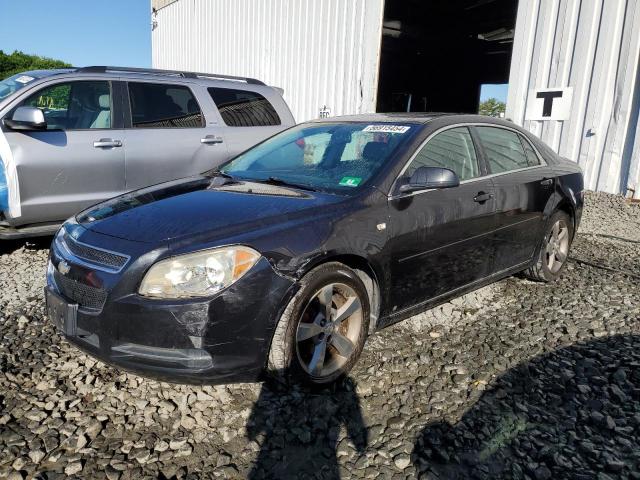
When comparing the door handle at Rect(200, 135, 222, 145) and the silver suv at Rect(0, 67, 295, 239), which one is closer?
the silver suv at Rect(0, 67, 295, 239)

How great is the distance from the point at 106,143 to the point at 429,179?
3.44 meters

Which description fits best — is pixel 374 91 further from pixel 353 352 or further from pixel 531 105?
pixel 353 352

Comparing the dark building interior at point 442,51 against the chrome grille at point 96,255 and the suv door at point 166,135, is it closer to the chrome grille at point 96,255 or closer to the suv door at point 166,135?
the suv door at point 166,135

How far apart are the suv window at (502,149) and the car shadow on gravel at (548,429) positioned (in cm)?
150

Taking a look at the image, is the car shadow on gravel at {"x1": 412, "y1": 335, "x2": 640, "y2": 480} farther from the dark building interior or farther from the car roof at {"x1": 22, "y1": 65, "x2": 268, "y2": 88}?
the dark building interior

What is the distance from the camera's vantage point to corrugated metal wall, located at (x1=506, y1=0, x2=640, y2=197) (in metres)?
7.56

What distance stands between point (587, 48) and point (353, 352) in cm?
722

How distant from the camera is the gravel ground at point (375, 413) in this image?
2.25 m

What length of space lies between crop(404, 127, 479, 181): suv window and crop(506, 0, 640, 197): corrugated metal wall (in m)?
5.39

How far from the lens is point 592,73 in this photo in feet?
25.8

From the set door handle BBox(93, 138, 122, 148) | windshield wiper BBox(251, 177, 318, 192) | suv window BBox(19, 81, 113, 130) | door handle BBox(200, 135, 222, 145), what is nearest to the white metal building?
door handle BBox(200, 135, 222, 145)

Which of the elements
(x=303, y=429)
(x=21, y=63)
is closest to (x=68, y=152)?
(x=303, y=429)

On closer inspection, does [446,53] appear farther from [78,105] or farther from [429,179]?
[429,179]

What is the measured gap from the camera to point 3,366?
296 cm
